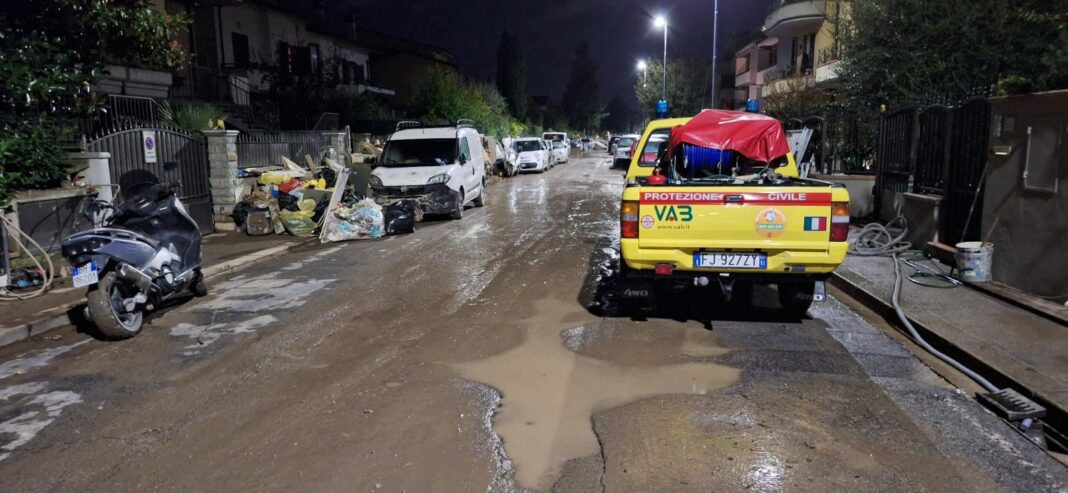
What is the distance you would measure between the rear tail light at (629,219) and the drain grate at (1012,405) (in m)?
2.90

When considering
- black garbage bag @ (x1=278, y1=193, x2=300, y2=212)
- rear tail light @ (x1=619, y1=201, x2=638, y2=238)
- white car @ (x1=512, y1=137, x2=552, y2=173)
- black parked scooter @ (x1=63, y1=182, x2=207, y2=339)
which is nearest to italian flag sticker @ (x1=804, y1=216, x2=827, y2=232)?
rear tail light @ (x1=619, y1=201, x2=638, y2=238)

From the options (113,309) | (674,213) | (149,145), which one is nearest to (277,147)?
(149,145)

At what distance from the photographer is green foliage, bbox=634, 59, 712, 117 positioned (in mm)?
55344

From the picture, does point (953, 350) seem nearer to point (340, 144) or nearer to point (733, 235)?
point (733, 235)

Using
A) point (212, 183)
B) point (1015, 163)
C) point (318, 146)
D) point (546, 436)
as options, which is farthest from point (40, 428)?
point (318, 146)

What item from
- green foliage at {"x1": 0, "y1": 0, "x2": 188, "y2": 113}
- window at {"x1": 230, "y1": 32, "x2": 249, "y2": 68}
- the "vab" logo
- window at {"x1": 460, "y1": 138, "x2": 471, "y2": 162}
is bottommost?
the "vab" logo

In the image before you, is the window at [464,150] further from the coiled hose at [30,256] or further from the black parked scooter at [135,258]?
the coiled hose at [30,256]

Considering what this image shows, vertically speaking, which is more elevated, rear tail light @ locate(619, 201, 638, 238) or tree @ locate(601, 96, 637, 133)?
tree @ locate(601, 96, 637, 133)

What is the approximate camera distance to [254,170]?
15.1m

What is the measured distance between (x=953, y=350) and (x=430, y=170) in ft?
36.1

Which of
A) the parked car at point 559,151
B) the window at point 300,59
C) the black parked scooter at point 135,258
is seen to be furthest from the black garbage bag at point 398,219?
the parked car at point 559,151

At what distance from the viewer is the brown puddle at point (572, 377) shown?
4.07 m

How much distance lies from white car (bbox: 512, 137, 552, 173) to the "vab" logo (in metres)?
26.8

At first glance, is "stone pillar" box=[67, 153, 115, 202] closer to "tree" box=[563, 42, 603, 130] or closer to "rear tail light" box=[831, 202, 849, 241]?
"rear tail light" box=[831, 202, 849, 241]
